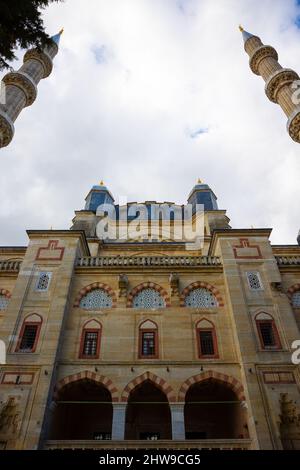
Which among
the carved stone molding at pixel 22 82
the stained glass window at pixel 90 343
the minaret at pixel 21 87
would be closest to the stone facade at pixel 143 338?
the stained glass window at pixel 90 343

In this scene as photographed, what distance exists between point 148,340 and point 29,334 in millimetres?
4418

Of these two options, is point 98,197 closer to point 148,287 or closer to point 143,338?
point 148,287

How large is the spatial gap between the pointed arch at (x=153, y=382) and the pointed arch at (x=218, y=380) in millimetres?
331

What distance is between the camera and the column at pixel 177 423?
11159 millimetres

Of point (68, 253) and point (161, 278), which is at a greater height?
point (68, 253)

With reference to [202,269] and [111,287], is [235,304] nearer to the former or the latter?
[202,269]

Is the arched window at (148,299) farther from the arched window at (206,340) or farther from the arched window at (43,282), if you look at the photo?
the arched window at (43,282)

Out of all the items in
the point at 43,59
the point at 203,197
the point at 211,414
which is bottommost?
the point at 211,414

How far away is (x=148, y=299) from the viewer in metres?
14.9

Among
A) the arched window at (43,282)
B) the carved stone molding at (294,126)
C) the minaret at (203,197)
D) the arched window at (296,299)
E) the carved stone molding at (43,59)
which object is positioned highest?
the carved stone molding at (43,59)

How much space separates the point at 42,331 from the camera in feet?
43.4

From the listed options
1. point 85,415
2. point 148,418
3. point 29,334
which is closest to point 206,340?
point 148,418

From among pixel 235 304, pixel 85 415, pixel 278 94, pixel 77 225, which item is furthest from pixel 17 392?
pixel 278 94
